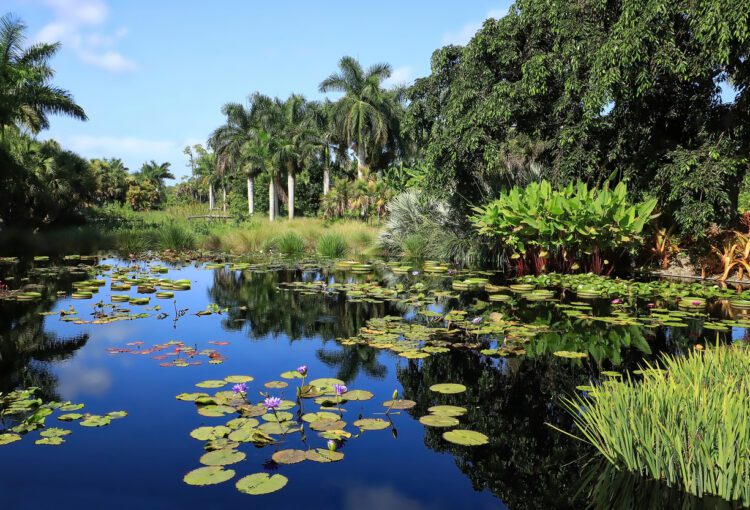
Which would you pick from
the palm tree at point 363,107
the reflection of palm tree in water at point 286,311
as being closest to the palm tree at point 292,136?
the palm tree at point 363,107

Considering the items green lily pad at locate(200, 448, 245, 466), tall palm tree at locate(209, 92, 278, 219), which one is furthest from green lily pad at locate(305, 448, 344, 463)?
tall palm tree at locate(209, 92, 278, 219)

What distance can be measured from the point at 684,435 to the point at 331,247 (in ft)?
53.7

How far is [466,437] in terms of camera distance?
3.68m

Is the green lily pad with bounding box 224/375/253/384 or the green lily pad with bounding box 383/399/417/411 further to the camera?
the green lily pad with bounding box 224/375/253/384

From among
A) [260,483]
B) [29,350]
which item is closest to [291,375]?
[260,483]

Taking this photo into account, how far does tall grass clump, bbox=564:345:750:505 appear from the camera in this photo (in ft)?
9.09

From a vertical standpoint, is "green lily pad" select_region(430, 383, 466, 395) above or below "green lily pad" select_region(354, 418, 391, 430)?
above

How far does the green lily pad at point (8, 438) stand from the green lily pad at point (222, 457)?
1342 millimetres

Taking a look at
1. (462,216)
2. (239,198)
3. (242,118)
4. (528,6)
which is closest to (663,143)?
(528,6)

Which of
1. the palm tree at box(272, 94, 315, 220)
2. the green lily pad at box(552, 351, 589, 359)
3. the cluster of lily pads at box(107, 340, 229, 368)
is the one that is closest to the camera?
the cluster of lily pads at box(107, 340, 229, 368)

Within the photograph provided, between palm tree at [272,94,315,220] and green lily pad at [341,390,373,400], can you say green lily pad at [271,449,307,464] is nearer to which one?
green lily pad at [341,390,373,400]

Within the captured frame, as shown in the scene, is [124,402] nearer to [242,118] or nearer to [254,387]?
[254,387]

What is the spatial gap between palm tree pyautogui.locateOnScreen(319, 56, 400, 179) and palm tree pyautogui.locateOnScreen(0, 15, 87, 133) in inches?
701

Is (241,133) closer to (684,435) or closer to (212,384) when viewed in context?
(212,384)
